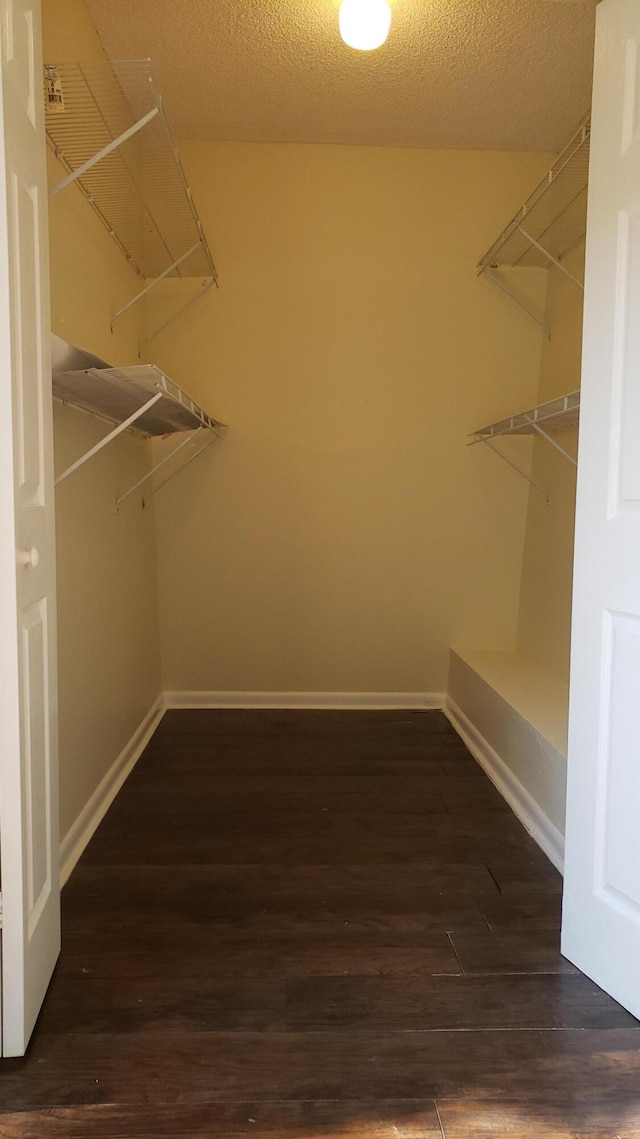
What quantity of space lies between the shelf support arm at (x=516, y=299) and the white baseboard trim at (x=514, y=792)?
1727 millimetres

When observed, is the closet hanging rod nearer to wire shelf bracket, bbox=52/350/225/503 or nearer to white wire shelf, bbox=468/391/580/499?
white wire shelf, bbox=468/391/580/499

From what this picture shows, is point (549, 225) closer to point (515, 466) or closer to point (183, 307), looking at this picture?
point (515, 466)

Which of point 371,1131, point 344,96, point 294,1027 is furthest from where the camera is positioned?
point 344,96

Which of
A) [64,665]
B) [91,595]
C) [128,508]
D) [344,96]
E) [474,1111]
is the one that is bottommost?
[474,1111]

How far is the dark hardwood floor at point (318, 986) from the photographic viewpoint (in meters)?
1.20

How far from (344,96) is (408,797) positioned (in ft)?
8.36

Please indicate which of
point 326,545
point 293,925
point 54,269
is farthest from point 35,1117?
point 326,545

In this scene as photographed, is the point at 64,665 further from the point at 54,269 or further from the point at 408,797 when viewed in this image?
the point at 408,797

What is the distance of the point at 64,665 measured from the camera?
195cm

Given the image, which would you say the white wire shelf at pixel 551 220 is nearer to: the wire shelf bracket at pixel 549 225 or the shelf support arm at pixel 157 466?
the wire shelf bracket at pixel 549 225

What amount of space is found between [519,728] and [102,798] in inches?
53.7

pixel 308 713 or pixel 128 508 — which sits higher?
pixel 128 508

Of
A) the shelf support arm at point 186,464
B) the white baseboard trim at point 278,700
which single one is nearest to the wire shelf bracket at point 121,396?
the shelf support arm at point 186,464

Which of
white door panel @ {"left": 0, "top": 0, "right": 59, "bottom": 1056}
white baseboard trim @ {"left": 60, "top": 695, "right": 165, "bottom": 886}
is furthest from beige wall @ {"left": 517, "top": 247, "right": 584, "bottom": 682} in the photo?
white door panel @ {"left": 0, "top": 0, "right": 59, "bottom": 1056}
